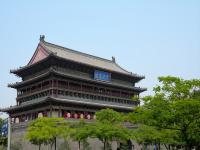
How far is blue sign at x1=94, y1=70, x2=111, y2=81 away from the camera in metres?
56.3

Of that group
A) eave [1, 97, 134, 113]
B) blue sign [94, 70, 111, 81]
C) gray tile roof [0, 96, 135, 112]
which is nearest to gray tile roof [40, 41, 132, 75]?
blue sign [94, 70, 111, 81]

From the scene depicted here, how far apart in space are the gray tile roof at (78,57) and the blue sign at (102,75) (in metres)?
1.05

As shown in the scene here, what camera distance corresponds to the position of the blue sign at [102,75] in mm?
56309

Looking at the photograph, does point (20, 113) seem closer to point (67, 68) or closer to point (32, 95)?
point (32, 95)

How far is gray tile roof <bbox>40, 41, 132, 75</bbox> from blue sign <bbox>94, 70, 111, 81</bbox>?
41.5 inches

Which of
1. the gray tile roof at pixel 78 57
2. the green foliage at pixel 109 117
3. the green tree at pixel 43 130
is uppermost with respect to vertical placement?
the gray tile roof at pixel 78 57

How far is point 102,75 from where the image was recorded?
57.6 meters

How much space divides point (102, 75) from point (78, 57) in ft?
17.4

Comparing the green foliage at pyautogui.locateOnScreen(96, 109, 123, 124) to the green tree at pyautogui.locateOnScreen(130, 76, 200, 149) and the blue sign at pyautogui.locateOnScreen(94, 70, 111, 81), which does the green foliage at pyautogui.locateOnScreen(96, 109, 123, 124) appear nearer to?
the green tree at pyautogui.locateOnScreen(130, 76, 200, 149)

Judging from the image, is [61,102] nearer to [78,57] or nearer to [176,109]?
[78,57]

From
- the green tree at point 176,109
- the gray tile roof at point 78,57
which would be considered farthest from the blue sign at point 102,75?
the green tree at point 176,109

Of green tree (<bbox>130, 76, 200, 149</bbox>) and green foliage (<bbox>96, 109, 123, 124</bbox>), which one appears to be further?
green foliage (<bbox>96, 109, 123, 124</bbox>)

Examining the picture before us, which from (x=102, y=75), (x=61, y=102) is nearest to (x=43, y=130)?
(x=61, y=102)

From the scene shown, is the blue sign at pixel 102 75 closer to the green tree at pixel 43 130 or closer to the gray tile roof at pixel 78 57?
the gray tile roof at pixel 78 57
